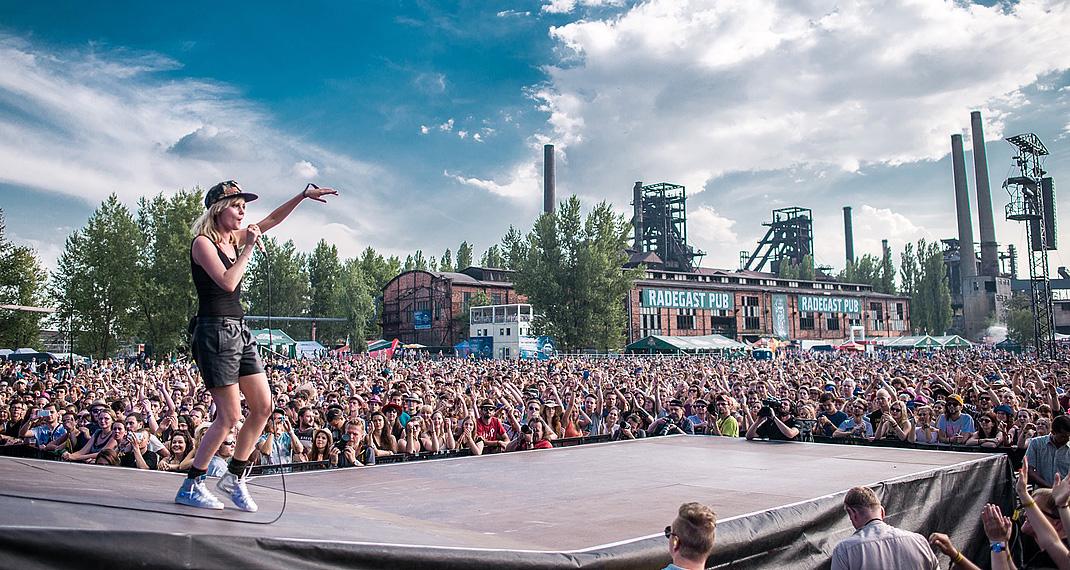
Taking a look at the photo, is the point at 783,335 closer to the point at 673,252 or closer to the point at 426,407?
the point at 673,252

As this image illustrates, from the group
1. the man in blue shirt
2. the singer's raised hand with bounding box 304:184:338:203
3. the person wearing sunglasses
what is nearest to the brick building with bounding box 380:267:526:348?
the man in blue shirt

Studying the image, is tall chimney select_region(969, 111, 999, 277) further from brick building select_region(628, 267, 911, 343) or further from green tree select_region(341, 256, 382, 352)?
green tree select_region(341, 256, 382, 352)

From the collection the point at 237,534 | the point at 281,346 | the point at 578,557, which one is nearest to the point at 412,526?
the point at 578,557

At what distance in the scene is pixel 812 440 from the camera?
9.48 m

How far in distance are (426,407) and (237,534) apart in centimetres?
756

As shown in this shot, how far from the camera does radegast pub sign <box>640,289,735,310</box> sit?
66062mm

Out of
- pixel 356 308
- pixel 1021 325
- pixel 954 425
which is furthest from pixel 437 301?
pixel 954 425

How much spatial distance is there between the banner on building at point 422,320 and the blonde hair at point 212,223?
64360 mm

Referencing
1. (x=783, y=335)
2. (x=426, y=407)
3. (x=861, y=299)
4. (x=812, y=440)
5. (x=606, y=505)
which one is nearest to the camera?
(x=606, y=505)

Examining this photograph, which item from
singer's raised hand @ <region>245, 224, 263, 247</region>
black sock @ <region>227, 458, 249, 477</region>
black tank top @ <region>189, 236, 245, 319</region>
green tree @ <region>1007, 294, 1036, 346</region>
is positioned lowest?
black sock @ <region>227, 458, 249, 477</region>

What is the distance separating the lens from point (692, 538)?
3.28 m

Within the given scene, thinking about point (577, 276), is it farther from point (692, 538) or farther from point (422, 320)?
point (692, 538)

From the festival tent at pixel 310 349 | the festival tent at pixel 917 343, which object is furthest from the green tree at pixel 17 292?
the festival tent at pixel 917 343

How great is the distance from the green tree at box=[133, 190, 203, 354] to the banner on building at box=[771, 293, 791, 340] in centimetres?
5602
